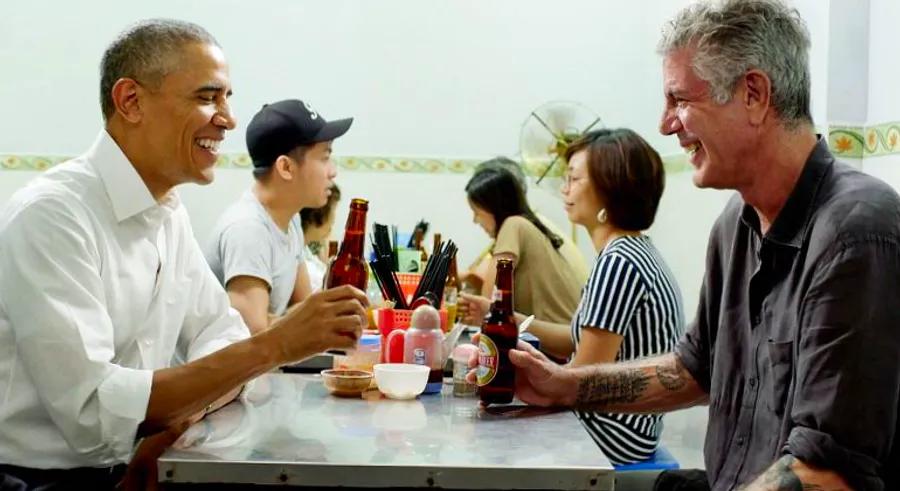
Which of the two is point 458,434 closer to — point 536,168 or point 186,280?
point 186,280

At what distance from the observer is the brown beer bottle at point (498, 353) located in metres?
1.71

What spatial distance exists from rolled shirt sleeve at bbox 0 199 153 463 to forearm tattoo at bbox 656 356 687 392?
1.03 metres

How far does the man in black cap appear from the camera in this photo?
2881 mm

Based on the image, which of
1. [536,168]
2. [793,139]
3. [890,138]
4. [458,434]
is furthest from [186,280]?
[536,168]

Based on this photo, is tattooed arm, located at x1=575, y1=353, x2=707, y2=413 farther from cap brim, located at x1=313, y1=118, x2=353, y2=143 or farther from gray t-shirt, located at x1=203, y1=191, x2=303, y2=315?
cap brim, located at x1=313, y1=118, x2=353, y2=143

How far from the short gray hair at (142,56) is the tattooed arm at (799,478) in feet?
4.65

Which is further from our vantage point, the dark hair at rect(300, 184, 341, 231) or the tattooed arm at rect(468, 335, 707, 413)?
the dark hair at rect(300, 184, 341, 231)

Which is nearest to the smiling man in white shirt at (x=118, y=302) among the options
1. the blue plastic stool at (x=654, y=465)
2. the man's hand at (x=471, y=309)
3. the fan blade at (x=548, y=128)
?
the blue plastic stool at (x=654, y=465)

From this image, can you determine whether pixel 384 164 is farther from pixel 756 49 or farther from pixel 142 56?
pixel 756 49

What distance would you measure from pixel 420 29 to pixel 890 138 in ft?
10.2

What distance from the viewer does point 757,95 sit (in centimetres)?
154

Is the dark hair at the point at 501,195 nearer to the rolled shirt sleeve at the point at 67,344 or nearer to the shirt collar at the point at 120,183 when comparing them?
the shirt collar at the point at 120,183

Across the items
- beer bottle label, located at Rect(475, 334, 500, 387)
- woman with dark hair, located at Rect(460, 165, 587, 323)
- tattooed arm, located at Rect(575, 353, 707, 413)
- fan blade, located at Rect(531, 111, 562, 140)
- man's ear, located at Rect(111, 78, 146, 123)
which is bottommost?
woman with dark hair, located at Rect(460, 165, 587, 323)

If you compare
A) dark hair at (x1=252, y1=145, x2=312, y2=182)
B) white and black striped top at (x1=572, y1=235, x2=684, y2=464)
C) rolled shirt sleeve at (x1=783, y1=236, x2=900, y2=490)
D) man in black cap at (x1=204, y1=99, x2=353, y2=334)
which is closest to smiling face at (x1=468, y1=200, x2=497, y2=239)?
man in black cap at (x1=204, y1=99, x2=353, y2=334)
